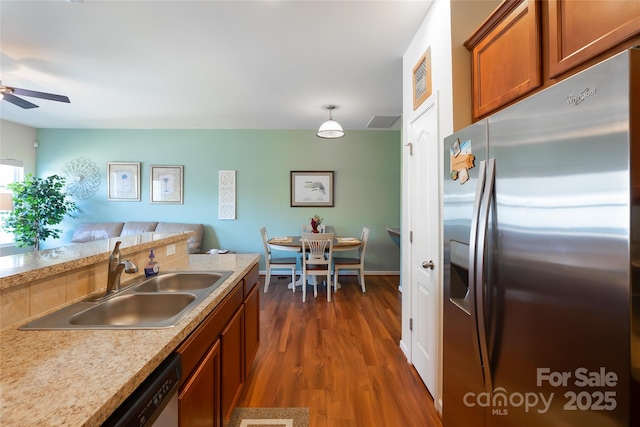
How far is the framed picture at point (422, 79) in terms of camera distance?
6.38ft

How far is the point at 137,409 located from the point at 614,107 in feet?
4.41

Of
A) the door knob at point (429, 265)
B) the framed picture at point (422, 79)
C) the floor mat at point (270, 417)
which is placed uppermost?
the framed picture at point (422, 79)

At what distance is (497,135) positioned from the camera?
3.31ft

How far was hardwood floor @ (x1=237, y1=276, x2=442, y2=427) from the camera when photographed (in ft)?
5.80

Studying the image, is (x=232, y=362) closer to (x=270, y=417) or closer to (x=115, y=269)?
(x=270, y=417)

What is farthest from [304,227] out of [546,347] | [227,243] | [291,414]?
[546,347]

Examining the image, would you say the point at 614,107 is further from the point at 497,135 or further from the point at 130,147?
the point at 130,147

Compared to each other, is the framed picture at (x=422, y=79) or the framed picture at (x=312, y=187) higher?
the framed picture at (x=422, y=79)

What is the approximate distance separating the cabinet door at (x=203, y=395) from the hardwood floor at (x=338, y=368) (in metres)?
0.69

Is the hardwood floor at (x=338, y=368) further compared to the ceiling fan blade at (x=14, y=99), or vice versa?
the ceiling fan blade at (x=14, y=99)

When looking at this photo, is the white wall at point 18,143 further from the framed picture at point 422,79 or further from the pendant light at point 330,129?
the framed picture at point 422,79

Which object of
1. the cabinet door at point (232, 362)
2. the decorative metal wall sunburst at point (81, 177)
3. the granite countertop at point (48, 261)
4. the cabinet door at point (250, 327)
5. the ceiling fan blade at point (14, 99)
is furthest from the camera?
the decorative metal wall sunburst at point (81, 177)

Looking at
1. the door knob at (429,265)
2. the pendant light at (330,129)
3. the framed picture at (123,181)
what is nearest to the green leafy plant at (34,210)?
the framed picture at (123,181)

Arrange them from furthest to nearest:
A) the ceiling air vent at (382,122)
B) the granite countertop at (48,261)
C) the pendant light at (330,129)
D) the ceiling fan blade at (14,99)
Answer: the ceiling air vent at (382,122) → the pendant light at (330,129) → the ceiling fan blade at (14,99) → the granite countertop at (48,261)
